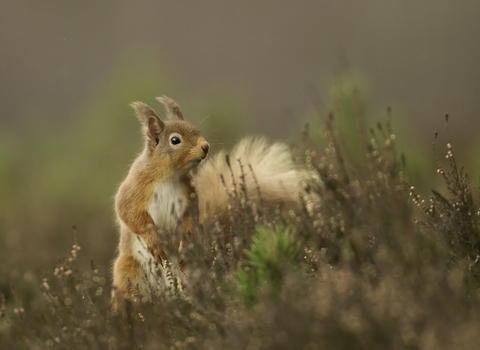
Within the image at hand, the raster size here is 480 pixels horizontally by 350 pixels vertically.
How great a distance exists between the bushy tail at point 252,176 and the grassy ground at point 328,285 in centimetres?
40

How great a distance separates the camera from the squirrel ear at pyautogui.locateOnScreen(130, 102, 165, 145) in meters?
3.95

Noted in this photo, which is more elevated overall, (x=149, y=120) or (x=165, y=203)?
(x=149, y=120)

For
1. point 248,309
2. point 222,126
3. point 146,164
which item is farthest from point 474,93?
point 248,309

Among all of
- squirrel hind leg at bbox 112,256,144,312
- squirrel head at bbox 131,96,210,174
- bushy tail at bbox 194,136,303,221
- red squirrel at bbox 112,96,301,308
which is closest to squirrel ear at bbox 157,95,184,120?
red squirrel at bbox 112,96,301,308

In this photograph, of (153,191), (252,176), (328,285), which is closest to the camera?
(328,285)

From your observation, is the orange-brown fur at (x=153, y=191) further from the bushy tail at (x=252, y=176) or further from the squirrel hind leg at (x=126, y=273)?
the bushy tail at (x=252, y=176)

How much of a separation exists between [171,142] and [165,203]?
0.33 m

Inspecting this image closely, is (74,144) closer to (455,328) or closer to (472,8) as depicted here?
(455,328)

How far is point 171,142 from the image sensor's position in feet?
12.9

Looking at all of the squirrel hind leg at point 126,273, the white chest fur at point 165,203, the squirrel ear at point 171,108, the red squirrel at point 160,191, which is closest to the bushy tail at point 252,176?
the red squirrel at point 160,191

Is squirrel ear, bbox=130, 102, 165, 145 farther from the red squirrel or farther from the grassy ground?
the grassy ground

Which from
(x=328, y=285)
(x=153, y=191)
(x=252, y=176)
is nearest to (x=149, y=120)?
(x=153, y=191)

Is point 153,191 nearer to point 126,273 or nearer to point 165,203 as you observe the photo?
point 165,203

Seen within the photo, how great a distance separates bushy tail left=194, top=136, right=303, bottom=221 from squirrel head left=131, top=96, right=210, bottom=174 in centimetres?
22
